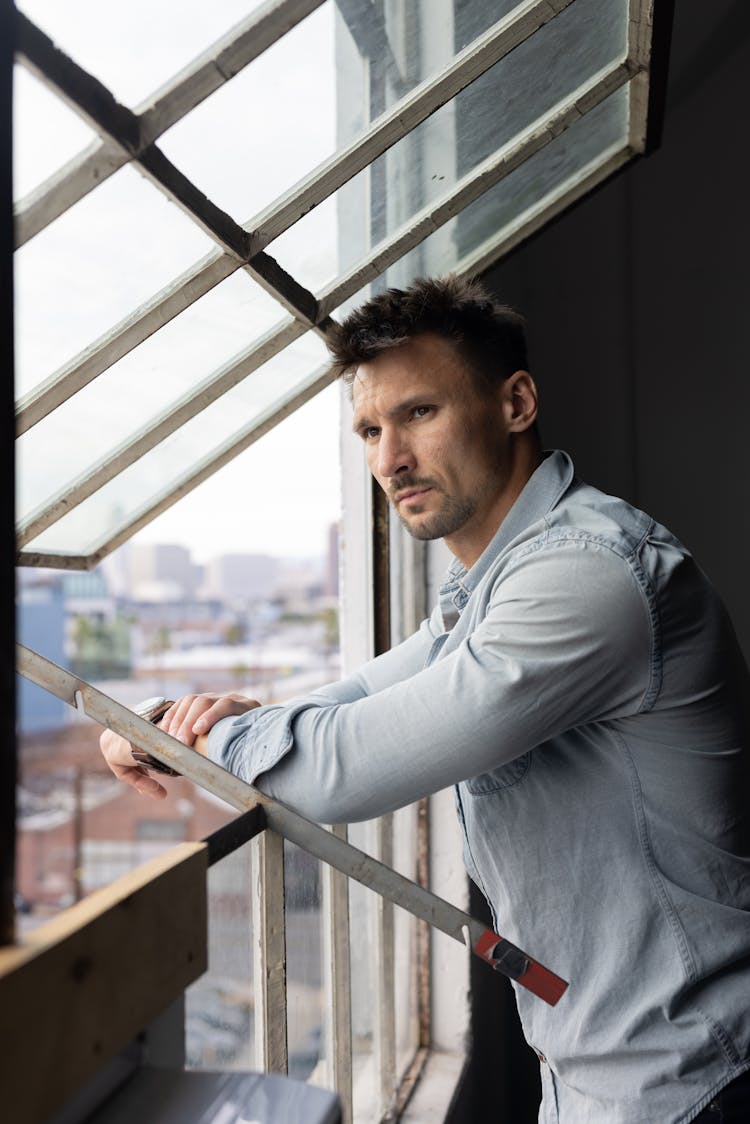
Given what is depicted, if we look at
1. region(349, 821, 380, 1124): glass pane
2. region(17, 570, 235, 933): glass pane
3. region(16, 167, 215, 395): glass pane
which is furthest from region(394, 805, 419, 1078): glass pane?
region(17, 570, 235, 933): glass pane

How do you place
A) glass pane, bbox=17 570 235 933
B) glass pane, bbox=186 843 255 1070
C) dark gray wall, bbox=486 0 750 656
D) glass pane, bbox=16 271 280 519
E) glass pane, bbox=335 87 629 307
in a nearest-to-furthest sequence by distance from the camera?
glass pane, bbox=186 843 255 1070 < glass pane, bbox=16 271 280 519 < glass pane, bbox=335 87 629 307 < dark gray wall, bbox=486 0 750 656 < glass pane, bbox=17 570 235 933

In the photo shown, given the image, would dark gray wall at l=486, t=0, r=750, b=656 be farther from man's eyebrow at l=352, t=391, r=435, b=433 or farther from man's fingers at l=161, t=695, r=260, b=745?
man's fingers at l=161, t=695, r=260, b=745

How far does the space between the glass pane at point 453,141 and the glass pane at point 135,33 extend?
36 cm

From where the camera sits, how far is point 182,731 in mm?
1149

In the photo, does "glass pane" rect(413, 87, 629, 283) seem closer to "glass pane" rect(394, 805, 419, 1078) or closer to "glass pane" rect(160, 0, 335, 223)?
"glass pane" rect(160, 0, 335, 223)

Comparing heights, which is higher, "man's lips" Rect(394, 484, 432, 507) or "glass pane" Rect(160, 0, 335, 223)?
"glass pane" Rect(160, 0, 335, 223)

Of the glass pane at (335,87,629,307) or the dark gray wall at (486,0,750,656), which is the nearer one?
the glass pane at (335,87,629,307)

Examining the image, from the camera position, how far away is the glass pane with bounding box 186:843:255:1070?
2.86ft

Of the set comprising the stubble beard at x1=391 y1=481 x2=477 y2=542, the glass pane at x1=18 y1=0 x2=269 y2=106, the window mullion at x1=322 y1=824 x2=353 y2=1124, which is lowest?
the window mullion at x1=322 y1=824 x2=353 y2=1124

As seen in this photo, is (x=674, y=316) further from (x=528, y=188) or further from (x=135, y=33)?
(x=135, y=33)

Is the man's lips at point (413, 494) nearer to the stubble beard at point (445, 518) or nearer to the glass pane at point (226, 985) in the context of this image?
the stubble beard at point (445, 518)

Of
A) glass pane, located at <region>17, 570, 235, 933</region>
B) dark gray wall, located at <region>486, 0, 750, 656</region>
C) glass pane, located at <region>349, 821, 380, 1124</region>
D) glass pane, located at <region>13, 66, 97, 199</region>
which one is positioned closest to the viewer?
glass pane, located at <region>13, 66, 97, 199</region>

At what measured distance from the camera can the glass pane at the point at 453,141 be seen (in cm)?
132

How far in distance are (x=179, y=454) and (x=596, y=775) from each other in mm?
823
